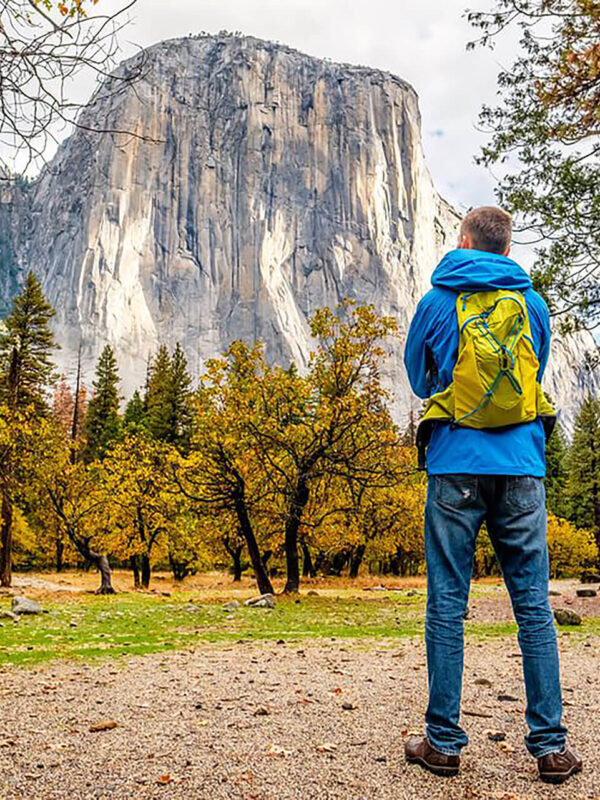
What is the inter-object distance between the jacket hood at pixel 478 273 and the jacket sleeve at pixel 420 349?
6.7 inches

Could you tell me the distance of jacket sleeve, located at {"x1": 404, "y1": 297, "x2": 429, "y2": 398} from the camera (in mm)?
3381

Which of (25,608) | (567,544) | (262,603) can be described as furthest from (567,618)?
(567,544)

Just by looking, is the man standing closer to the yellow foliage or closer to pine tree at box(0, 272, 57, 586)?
pine tree at box(0, 272, 57, 586)

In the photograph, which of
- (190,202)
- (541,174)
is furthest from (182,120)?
(541,174)

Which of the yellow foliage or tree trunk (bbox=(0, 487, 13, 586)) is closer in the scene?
tree trunk (bbox=(0, 487, 13, 586))

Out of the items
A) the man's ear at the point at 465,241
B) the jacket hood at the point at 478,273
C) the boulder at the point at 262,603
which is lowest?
the boulder at the point at 262,603

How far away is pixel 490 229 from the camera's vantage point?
3.52 meters

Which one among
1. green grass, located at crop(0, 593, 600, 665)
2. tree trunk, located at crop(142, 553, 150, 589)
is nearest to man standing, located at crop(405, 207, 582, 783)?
green grass, located at crop(0, 593, 600, 665)

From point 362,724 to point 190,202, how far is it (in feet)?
393

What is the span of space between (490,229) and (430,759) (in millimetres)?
2560

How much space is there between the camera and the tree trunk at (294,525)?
17484 mm

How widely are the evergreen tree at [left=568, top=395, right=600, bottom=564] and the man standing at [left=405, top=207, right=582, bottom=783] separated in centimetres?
4284

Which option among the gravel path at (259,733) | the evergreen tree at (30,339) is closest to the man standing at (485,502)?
the gravel path at (259,733)

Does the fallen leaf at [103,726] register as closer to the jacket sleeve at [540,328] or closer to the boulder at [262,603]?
the jacket sleeve at [540,328]
